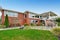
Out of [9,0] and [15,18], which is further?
[15,18]

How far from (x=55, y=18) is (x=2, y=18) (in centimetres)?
1441

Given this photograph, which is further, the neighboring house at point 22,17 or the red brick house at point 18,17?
the neighboring house at point 22,17

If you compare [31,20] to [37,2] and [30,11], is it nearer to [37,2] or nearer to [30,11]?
[30,11]

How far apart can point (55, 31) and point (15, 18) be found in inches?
704

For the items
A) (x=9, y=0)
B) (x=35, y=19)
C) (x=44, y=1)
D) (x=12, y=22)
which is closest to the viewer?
(x=44, y=1)

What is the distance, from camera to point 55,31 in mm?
15938

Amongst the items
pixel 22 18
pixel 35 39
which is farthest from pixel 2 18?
pixel 35 39

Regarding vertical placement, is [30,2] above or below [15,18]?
above

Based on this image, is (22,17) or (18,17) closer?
(18,17)

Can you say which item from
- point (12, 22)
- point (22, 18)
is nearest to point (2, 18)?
point (12, 22)

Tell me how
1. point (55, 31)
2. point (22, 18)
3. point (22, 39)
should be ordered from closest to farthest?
point (22, 39)
point (55, 31)
point (22, 18)

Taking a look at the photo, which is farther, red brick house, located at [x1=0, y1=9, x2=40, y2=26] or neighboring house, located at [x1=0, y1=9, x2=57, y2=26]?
neighboring house, located at [x1=0, y1=9, x2=57, y2=26]

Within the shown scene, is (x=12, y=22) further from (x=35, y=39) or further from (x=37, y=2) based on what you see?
(x=35, y=39)

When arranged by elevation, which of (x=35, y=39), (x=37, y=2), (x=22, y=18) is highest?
(x=37, y=2)
